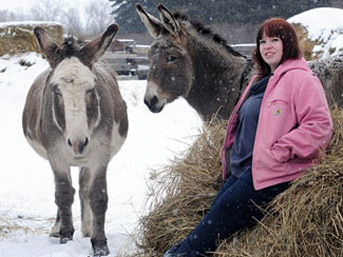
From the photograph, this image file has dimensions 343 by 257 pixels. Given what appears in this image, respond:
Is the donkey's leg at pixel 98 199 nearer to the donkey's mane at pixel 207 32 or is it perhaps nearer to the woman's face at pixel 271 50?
the donkey's mane at pixel 207 32

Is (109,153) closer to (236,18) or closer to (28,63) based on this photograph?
(28,63)

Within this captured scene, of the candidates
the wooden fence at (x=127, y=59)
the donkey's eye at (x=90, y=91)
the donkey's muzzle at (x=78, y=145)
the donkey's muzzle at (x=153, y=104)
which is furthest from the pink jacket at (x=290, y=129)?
the wooden fence at (x=127, y=59)

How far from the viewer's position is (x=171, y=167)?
13.6 ft

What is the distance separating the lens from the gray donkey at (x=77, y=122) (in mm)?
4484

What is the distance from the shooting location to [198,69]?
5422 millimetres

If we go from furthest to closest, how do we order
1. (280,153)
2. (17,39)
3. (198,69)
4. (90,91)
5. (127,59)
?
(127,59), (17,39), (198,69), (90,91), (280,153)

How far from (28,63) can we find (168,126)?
4.69 m

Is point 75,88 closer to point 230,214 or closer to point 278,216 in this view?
point 230,214

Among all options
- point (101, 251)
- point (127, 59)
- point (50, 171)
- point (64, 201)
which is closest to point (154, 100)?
Result: point (64, 201)

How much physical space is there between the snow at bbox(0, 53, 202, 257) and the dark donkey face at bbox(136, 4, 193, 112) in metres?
0.59

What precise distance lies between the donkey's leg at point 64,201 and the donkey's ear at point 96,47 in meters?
1.14

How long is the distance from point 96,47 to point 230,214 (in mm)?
2397

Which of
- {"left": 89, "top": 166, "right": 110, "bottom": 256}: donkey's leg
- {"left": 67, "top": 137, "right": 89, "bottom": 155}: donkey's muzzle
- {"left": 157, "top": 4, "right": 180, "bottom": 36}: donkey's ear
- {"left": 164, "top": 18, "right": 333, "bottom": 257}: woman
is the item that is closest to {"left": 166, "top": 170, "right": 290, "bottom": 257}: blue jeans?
{"left": 164, "top": 18, "right": 333, "bottom": 257}: woman

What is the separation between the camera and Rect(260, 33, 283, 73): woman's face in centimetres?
331
